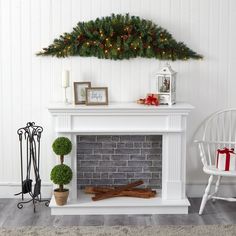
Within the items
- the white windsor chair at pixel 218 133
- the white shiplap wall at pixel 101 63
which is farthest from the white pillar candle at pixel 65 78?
the white windsor chair at pixel 218 133

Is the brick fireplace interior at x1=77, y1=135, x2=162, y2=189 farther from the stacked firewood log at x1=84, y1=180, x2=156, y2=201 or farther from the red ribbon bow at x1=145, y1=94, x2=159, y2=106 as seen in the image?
the red ribbon bow at x1=145, y1=94, x2=159, y2=106

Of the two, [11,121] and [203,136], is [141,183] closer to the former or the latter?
[203,136]

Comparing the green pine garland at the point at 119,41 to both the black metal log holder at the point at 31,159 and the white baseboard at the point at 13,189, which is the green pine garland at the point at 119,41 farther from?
the white baseboard at the point at 13,189

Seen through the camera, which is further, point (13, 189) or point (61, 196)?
point (13, 189)

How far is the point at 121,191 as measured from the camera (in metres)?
5.05

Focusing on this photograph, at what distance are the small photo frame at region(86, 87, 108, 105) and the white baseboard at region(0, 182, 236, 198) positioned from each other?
3.07 ft

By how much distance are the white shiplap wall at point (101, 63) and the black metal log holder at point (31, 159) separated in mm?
83

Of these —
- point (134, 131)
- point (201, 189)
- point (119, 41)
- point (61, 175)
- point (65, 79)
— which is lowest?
point (201, 189)

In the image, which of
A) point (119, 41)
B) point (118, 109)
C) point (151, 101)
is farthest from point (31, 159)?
point (119, 41)

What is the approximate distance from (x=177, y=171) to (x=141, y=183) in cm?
47

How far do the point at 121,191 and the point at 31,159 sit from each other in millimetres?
902

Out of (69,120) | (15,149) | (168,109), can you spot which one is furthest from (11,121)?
(168,109)

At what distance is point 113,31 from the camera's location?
5.06 meters

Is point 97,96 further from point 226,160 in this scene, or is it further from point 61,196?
point 226,160
